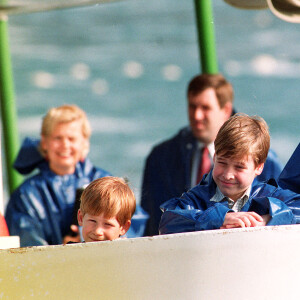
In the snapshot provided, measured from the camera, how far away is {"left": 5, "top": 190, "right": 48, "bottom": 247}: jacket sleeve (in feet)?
10.5

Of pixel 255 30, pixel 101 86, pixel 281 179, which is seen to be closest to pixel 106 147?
pixel 101 86

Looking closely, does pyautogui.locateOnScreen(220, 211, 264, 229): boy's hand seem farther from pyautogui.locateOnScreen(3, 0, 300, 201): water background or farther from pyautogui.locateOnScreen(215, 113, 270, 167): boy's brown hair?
pyautogui.locateOnScreen(3, 0, 300, 201): water background

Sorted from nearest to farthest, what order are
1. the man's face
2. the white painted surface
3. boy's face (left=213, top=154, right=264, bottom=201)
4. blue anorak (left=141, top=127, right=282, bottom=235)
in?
the white painted surface
boy's face (left=213, top=154, right=264, bottom=201)
the man's face
blue anorak (left=141, top=127, right=282, bottom=235)

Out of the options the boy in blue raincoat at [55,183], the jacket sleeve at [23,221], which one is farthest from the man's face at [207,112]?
the jacket sleeve at [23,221]

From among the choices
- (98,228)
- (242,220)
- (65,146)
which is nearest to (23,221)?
(65,146)

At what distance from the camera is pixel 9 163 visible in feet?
13.4

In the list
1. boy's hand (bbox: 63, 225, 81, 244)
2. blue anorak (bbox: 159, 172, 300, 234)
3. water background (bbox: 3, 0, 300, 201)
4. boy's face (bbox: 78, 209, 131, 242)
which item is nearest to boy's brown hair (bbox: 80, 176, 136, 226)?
boy's face (bbox: 78, 209, 131, 242)

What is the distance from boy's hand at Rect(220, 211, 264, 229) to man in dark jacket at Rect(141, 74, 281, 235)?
1.52 meters

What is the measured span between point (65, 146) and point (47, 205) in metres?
0.26

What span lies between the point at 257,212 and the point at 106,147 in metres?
5.67

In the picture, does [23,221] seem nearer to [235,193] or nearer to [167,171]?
[167,171]

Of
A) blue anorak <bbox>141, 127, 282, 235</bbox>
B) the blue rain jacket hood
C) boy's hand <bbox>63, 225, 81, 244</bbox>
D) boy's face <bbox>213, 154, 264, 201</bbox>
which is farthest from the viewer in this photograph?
blue anorak <bbox>141, 127, 282, 235</bbox>

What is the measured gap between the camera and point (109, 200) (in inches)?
71.3

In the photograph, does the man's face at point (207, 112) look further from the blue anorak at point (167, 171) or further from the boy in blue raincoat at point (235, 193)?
the boy in blue raincoat at point (235, 193)
